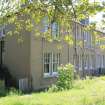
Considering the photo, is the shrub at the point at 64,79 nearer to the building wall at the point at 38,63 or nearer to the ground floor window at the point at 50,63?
the building wall at the point at 38,63

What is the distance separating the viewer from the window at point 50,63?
30.4 m

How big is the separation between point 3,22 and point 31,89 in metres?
16.3

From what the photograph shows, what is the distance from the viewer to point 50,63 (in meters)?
30.8

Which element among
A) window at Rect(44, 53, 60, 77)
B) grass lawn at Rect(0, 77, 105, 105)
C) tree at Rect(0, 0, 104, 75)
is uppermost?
tree at Rect(0, 0, 104, 75)

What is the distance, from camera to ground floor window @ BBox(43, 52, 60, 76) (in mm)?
30344

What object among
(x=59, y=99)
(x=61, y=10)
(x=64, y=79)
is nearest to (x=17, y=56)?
(x=64, y=79)

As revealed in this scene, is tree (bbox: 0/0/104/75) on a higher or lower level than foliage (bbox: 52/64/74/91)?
higher

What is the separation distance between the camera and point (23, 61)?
28656 millimetres

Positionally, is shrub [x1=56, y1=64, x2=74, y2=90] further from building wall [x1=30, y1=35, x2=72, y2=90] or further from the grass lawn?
the grass lawn

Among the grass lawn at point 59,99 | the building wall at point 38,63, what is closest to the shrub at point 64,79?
the building wall at point 38,63

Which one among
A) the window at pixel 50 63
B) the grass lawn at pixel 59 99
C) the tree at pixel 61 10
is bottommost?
the grass lawn at pixel 59 99

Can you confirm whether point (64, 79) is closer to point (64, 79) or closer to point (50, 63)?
point (64, 79)

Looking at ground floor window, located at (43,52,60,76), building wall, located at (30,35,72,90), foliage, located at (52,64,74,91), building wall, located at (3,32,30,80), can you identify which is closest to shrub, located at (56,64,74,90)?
foliage, located at (52,64,74,91)

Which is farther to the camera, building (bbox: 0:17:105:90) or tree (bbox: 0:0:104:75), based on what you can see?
building (bbox: 0:17:105:90)
